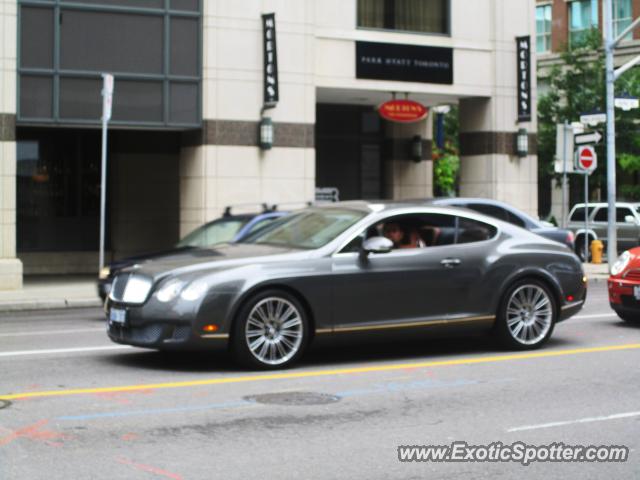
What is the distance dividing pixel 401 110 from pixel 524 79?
11.2 feet

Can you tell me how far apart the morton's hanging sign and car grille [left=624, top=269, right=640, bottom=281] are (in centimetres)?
1226

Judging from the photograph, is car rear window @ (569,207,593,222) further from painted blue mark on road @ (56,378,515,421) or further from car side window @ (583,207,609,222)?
painted blue mark on road @ (56,378,515,421)

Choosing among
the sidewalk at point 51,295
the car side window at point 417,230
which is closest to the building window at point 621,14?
the sidewalk at point 51,295

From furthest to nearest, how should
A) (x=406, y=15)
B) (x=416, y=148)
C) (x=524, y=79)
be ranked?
(x=416, y=148) → (x=524, y=79) → (x=406, y=15)

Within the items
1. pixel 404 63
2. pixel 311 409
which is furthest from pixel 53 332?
pixel 404 63

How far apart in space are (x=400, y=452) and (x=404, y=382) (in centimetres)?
261

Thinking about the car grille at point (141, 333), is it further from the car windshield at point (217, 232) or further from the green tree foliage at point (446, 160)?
the green tree foliage at point (446, 160)

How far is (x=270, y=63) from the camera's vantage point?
74.2 ft

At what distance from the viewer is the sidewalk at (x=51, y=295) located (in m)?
17.6

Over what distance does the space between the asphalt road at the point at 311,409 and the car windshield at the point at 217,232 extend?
171 inches

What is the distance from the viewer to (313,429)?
737cm

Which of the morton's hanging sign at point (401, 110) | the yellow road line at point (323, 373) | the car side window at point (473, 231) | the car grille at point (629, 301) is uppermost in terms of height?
the morton's hanging sign at point (401, 110)

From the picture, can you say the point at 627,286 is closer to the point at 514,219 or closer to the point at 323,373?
the point at 514,219

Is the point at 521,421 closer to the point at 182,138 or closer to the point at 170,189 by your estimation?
the point at 182,138
